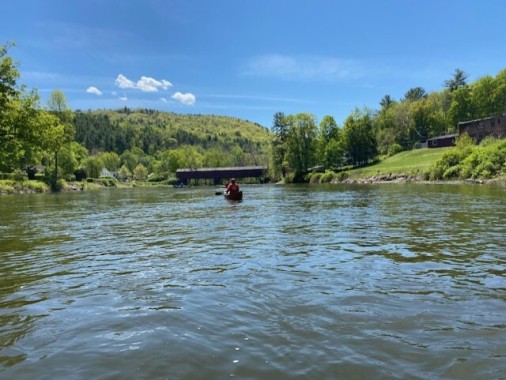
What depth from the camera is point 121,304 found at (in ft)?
24.2

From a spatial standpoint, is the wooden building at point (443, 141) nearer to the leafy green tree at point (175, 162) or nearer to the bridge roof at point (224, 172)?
the bridge roof at point (224, 172)

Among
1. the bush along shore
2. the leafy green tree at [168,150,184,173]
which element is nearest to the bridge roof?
the leafy green tree at [168,150,184,173]

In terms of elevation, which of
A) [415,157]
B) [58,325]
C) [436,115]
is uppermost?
[436,115]

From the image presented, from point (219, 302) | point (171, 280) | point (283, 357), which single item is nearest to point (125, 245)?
point (171, 280)

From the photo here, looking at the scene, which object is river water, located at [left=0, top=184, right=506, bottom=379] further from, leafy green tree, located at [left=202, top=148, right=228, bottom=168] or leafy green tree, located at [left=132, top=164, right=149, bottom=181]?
leafy green tree, located at [left=132, top=164, right=149, bottom=181]

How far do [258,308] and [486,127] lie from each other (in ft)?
312

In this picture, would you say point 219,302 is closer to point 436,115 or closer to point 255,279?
point 255,279

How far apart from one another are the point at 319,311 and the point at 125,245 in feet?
29.4

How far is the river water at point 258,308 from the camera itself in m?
4.95

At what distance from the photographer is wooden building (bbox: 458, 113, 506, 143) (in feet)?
273

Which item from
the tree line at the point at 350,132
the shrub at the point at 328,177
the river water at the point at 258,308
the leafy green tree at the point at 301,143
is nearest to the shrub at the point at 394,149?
the tree line at the point at 350,132

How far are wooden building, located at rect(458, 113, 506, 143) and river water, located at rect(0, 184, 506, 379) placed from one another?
81802 mm

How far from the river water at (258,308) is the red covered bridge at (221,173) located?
112199 millimetres

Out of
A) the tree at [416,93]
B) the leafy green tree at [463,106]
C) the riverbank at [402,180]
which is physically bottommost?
the riverbank at [402,180]
